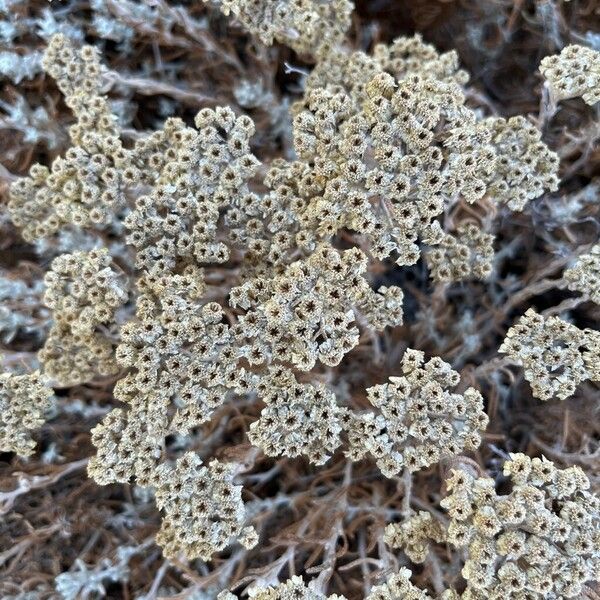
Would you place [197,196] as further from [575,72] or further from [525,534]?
[525,534]

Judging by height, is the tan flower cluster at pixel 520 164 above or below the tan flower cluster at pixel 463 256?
above

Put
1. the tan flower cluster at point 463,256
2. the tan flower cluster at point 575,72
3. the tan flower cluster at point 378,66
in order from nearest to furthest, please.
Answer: the tan flower cluster at point 575,72, the tan flower cluster at point 463,256, the tan flower cluster at point 378,66

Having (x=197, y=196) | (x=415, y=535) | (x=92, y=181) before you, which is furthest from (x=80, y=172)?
(x=415, y=535)

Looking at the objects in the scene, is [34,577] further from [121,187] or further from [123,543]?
[121,187]

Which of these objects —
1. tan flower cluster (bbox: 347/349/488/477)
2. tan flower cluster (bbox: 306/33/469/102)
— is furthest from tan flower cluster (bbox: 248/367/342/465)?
tan flower cluster (bbox: 306/33/469/102)

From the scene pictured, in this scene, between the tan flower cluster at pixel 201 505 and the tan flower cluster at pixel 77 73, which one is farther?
the tan flower cluster at pixel 77 73

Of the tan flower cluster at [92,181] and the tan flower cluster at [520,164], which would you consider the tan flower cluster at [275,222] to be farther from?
the tan flower cluster at [520,164]

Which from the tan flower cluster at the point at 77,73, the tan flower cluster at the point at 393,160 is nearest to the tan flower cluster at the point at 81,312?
the tan flower cluster at the point at 77,73
